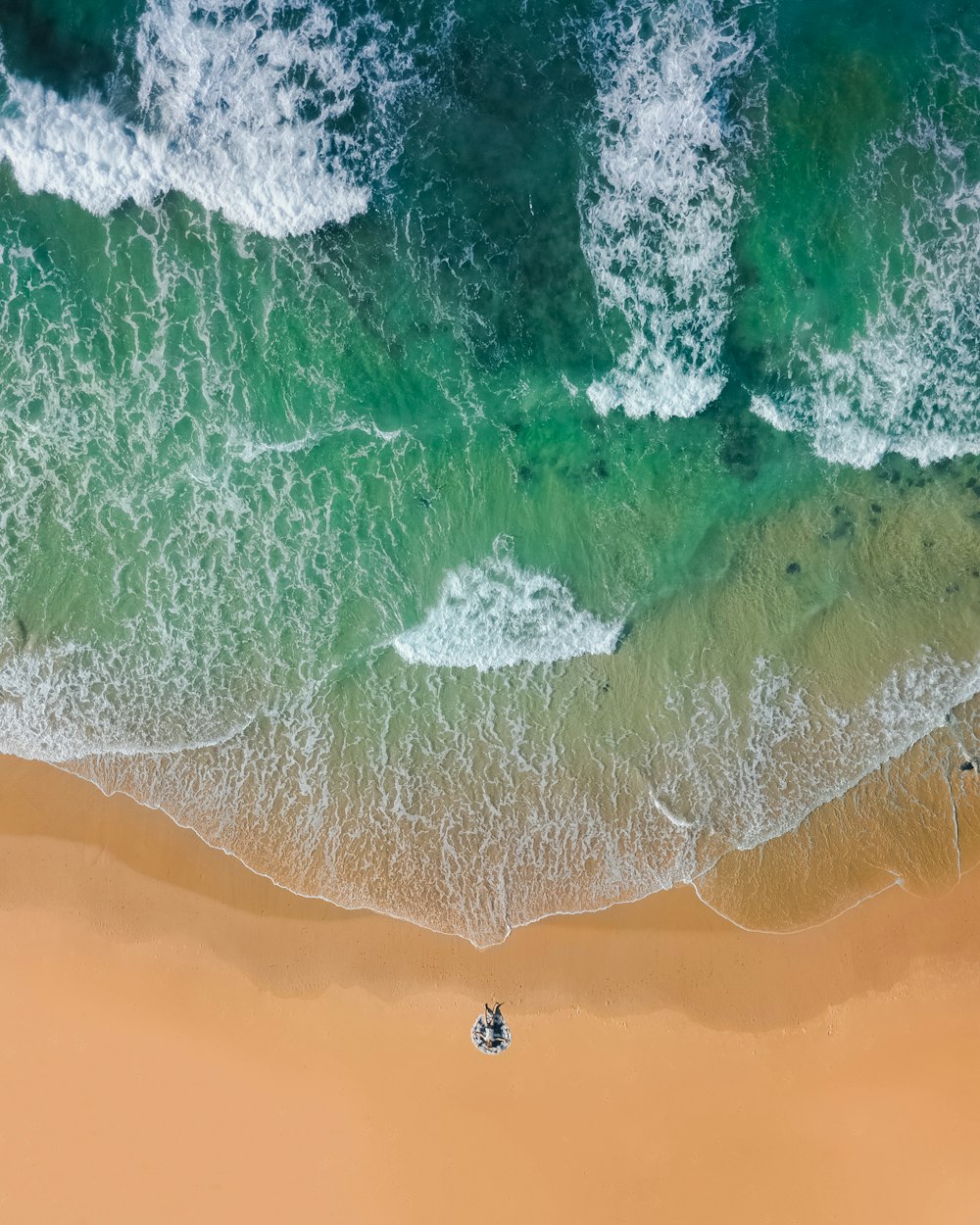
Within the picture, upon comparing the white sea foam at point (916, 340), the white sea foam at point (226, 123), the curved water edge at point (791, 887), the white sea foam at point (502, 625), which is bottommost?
the curved water edge at point (791, 887)

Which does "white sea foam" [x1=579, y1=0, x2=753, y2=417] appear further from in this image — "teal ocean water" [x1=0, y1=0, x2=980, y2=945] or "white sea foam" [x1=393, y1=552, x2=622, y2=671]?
"white sea foam" [x1=393, y1=552, x2=622, y2=671]

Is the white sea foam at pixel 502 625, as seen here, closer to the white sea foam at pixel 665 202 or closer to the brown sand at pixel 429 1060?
the white sea foam at pixel 665 202

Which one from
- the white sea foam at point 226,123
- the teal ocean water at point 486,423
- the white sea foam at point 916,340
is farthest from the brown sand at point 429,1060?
the white sea foam at point 226,123

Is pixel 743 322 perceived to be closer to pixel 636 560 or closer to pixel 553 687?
pixel 636 560

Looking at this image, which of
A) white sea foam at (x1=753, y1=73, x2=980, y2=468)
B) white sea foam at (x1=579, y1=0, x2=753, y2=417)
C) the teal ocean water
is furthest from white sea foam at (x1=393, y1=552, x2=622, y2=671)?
white sea foam at (x1=753, y1=73, x2=980, y2=468)

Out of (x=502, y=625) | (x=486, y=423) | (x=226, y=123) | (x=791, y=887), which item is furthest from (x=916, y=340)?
(x=226, y=123)
